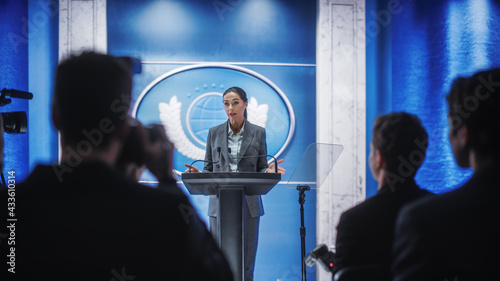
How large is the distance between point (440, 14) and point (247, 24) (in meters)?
1.69

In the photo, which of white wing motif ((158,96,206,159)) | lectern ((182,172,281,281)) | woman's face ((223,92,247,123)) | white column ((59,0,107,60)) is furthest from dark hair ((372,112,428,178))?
white column ((59,0,107,60))

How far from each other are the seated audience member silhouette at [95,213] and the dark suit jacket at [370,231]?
0.53 m

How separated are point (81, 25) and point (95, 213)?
11.7ft

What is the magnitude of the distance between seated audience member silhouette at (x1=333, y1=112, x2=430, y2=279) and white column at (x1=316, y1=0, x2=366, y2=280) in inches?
109

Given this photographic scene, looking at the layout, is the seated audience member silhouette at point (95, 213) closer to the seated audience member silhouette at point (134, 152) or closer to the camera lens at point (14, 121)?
the seated audience member silhouette at point (134, 152)

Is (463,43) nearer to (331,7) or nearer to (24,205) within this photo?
(331,7)

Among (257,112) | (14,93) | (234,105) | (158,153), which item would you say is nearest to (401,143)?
(158,153)

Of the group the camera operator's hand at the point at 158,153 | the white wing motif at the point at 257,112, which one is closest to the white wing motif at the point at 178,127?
the white wing motif at the point at 257,112

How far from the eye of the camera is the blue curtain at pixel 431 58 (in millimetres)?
3799

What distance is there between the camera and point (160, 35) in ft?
13.6

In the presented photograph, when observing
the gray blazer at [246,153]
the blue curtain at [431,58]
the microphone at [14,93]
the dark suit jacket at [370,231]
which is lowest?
the dark suit jacket at [370,231]

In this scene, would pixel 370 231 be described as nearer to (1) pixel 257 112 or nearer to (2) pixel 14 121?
(2) pixel 14 121

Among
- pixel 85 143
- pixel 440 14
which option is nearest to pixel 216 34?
pixel 440 14

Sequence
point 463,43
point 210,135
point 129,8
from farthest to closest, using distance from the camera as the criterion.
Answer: point 129,8 < point 463,43 < point 210,135
